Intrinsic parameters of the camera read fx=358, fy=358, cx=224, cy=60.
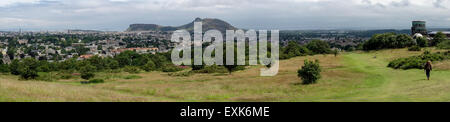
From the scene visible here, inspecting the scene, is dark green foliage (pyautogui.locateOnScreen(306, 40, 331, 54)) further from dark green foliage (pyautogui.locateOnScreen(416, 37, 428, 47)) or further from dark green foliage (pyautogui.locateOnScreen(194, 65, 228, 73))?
dark green foliage (pyautogui.locateOnScreen(194, 65, 228, 73))

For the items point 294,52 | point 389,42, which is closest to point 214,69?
point 294,52

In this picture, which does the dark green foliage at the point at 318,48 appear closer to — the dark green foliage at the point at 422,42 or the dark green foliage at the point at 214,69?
the dark green foliage at the point at 422,42

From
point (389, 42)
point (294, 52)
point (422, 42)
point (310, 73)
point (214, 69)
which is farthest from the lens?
point (294, 52)

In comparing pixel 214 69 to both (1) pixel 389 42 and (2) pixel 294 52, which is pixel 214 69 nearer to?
(2) pixel 294 52

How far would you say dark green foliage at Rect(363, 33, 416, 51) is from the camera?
8831 centimetres

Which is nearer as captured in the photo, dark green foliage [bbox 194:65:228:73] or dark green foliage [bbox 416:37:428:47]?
dark green foliage [bbox 194:65:228:73]

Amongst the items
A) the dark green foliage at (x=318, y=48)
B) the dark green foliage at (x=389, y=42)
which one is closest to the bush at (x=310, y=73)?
the dark green foliage at (x=389, y=42)

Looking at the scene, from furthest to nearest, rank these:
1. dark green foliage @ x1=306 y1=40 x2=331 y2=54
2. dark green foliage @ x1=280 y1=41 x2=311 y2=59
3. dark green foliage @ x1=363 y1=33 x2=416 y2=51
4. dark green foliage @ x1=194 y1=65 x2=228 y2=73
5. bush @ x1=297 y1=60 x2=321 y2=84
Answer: dark green foliage @ x1=306 y1=40 x2=331 y2=54 < dark green foliage @ x1=280 y1=41 x2=311 y2=59 < dark green foliage @ x1=363 y1=33 x2=416 y2=51 < dark green foliage @ x1=194 y1=65 x2=228 y2=73 < bush @ x1=297 y1=60 x2=321 y2=84

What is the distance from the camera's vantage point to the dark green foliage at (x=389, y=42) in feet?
290

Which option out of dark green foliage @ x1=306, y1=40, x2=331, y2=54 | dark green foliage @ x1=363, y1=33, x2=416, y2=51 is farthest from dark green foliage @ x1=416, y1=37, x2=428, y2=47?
dark green foliage @ x1=306, y1=40, x2=331, y2=54

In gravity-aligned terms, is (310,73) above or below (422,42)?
below

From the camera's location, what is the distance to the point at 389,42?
9206cm
